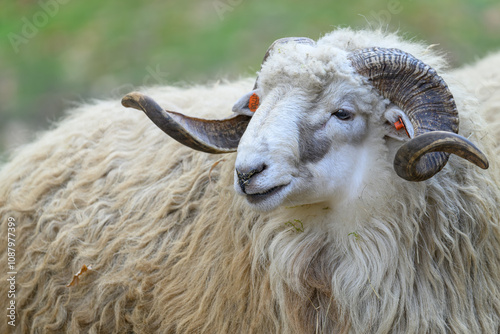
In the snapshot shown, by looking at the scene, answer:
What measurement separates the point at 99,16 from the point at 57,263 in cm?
1052

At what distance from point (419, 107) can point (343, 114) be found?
40cm

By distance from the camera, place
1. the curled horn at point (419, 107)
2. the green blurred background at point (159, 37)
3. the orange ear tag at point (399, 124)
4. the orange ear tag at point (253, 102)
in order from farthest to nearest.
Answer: the green blurred background at point (159, 37)
the orange ear tag at point (253, 102)
the orange ear tag at point (399, 124)
the curled horn at point (419, 107)

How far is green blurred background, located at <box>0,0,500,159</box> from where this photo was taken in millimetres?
11625

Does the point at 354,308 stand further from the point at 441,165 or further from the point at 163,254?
the point at 163,254

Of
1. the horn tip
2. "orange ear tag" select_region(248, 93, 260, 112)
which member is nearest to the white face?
"orange ear tag" select_region(248, 93, 260, 112)

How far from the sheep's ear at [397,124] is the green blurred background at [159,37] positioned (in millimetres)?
7731

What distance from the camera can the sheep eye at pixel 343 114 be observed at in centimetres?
353

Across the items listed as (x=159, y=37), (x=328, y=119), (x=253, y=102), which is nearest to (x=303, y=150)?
(x=328, y=119)

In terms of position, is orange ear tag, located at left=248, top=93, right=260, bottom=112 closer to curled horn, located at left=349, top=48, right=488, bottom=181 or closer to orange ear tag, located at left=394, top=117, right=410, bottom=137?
curled horn, located at left=349, top=48, right=488, bottom=181

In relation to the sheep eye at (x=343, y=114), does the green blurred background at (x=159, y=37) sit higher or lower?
higher

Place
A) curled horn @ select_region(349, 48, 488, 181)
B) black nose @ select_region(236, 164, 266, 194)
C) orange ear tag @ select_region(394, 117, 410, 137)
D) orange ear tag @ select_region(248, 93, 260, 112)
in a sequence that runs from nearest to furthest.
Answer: curled horn @ select_region(349, 48, 488, 181) < black nose @ select_region(236, 164, 266, 194) < orange ear tag @ select_region(394, 117, 410, 137) < orange ear tag @ select_region(248, 93, 260, 112)

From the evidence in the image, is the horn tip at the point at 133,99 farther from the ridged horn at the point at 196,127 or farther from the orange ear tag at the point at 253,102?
the orange ear tag at the point at 253,102

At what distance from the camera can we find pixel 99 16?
14438 mm

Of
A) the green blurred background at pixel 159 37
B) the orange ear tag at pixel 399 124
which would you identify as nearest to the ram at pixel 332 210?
the orange ear tag at pixel 399 124
